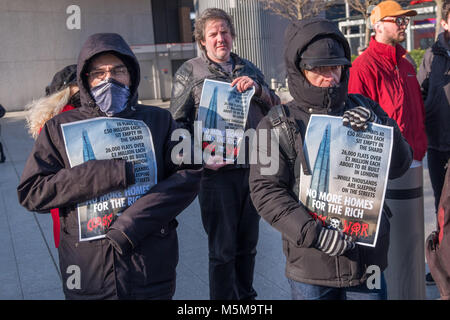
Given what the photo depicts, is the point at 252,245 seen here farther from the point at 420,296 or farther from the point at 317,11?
the point at 317,11


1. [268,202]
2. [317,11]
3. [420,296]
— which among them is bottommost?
[420,296]

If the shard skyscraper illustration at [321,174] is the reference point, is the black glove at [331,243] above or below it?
below

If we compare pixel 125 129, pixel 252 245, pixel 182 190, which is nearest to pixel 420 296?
pixel 252 245

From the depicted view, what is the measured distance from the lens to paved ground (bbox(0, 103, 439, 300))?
4297 mm

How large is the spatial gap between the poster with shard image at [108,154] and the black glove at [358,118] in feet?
3.03

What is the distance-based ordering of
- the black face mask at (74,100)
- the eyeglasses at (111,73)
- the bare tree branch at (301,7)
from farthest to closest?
1. the bare tree branch at (301,7)
2. the black face mask at (74,100)
3. the eyeglasses at (111,73)

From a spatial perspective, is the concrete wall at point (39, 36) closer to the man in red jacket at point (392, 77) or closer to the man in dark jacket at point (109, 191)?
the man in red jacket at point (392, 77)

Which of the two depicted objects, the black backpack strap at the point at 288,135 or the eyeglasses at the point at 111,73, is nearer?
the black backpack strap at the point at 288,135

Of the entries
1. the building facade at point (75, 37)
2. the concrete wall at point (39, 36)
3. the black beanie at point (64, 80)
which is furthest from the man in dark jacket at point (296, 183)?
the concrete wall at point (39, 36)

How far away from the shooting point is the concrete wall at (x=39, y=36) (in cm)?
2197

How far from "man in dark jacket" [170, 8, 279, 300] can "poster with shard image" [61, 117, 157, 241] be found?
1.06 metres

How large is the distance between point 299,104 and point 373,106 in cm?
40

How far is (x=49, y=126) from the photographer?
96.4 inches

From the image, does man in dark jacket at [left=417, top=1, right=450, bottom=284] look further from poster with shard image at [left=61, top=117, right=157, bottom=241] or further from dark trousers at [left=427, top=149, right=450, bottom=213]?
poster with shard image at [left=61, top=117, right=157, bottom=241]
